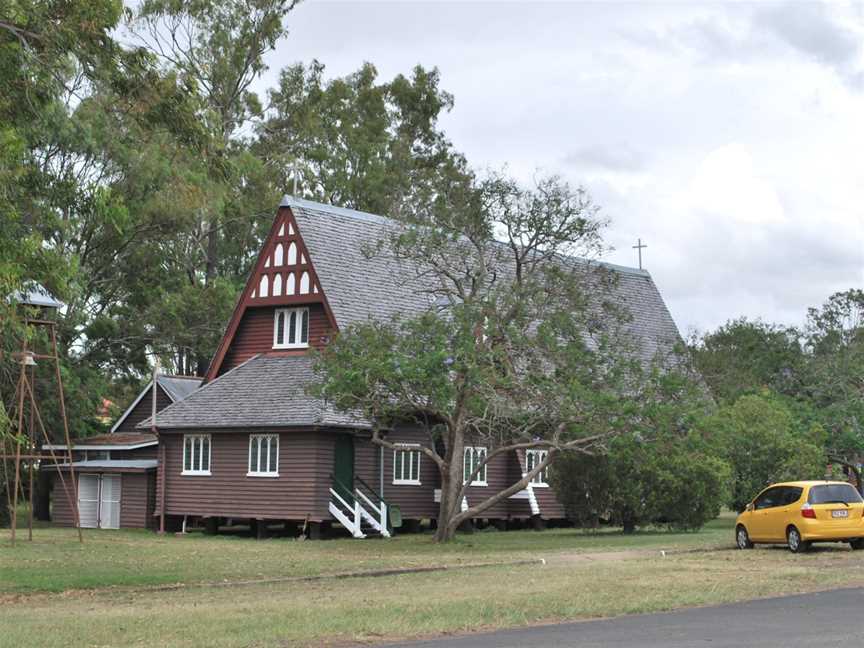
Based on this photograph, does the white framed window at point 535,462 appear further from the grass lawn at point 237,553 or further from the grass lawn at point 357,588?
the grass lawn at point 357,588

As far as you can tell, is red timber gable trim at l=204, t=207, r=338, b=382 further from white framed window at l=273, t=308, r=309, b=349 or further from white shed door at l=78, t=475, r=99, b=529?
white shed door at l=78, t=475, r=99, b=529

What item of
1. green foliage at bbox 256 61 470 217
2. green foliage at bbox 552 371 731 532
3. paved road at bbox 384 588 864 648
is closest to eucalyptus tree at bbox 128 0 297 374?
green foliage at bbox 256 61 470 217

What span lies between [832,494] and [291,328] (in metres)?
19.9

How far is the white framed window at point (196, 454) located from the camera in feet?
140

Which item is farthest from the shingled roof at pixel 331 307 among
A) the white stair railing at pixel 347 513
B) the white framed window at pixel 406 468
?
the white framed window at pixel 406 468

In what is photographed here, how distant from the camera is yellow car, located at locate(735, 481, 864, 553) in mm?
29406

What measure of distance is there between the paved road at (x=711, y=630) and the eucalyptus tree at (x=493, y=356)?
571 inches

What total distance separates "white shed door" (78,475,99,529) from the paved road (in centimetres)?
3204

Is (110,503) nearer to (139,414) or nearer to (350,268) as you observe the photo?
(139,414)

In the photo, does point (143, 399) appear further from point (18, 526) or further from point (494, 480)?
point (494, 480)

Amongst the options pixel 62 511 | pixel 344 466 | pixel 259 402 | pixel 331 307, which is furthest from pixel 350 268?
pixel 62 511

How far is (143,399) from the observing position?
174ft

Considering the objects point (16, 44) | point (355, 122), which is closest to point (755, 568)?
point (16, 44)

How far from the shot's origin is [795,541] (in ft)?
97.7
